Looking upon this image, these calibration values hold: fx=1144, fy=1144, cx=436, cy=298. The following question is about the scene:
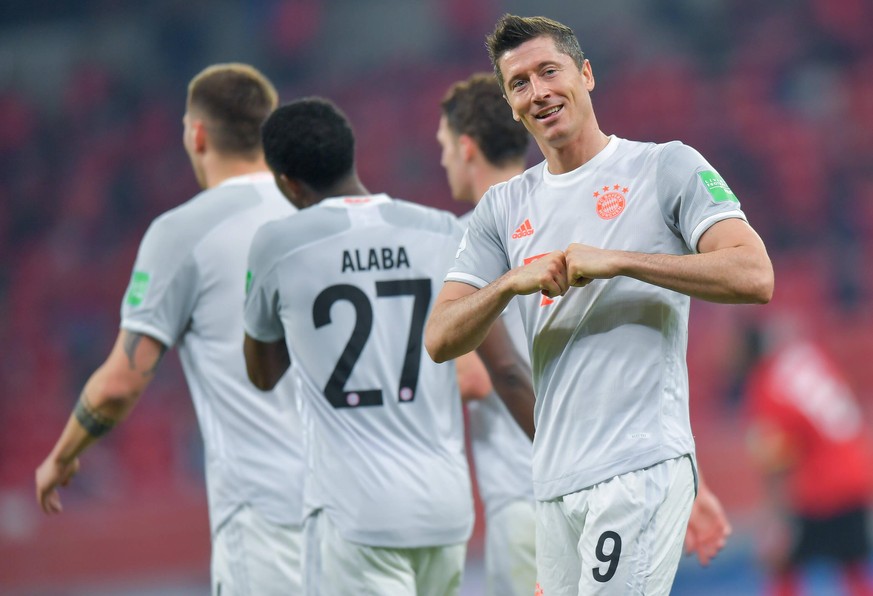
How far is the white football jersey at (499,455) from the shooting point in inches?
165

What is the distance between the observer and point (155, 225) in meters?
4.08

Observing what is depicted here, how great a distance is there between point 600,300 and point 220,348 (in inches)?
64.9

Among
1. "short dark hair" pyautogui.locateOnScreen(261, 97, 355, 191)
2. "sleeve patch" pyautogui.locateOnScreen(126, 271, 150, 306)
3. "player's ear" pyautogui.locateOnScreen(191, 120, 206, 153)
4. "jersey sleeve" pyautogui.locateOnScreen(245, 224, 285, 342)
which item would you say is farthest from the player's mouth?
"player's ear" pyautogui.locateOnScreen(191, 120, 206, 153)

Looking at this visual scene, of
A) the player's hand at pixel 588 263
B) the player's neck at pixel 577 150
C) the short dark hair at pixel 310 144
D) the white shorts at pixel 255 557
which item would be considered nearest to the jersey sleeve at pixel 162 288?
the short dark hair at pixel 310 144

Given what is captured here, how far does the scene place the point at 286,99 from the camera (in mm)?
17016

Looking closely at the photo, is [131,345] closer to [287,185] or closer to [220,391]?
[220,391]

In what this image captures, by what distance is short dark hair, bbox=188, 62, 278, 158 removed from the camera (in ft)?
14.3

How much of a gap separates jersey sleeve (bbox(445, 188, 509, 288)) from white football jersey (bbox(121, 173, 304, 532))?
1.18 meters

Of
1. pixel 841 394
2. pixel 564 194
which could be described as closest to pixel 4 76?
pixel 841 394

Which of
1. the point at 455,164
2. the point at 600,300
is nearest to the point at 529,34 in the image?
the point at 600,300

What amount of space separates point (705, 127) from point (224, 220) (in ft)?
41.6

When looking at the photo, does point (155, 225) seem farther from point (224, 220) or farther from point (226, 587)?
point (226, 587)

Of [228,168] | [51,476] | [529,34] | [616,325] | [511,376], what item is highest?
[529,34]

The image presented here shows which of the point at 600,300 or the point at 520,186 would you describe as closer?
the point at 600,300
